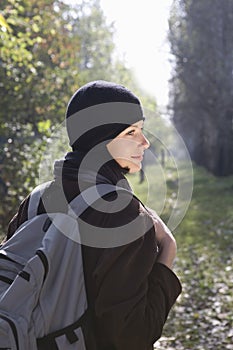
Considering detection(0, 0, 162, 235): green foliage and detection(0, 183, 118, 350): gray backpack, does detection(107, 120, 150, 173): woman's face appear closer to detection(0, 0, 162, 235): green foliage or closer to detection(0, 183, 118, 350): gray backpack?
detection(0, 183, 118, 350): gray backpack

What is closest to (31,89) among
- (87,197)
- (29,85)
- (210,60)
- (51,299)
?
(29,85)

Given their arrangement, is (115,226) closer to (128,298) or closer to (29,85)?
(128,298)

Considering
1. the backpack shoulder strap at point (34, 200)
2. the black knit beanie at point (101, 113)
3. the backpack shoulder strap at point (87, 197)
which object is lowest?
the backpack shoulder strap at point (34, 200)

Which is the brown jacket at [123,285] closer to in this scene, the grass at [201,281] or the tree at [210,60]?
the grass at [201,281]

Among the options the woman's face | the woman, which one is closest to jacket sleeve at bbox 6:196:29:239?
the woman

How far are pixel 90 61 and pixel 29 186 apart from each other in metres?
28.8

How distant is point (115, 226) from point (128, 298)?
0.22 m

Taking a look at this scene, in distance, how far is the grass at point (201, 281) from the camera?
6.01 m

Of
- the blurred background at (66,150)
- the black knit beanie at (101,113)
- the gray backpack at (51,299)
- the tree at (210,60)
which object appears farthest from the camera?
the tree at (210,60)

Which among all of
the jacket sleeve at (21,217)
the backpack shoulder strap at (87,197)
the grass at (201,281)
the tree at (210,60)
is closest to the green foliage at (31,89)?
the grass at (201,281)

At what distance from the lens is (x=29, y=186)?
782 centimetres

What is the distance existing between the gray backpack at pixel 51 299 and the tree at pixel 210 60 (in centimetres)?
2434

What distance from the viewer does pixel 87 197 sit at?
5.84 ft

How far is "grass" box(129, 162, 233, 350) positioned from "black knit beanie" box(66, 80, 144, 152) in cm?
43
